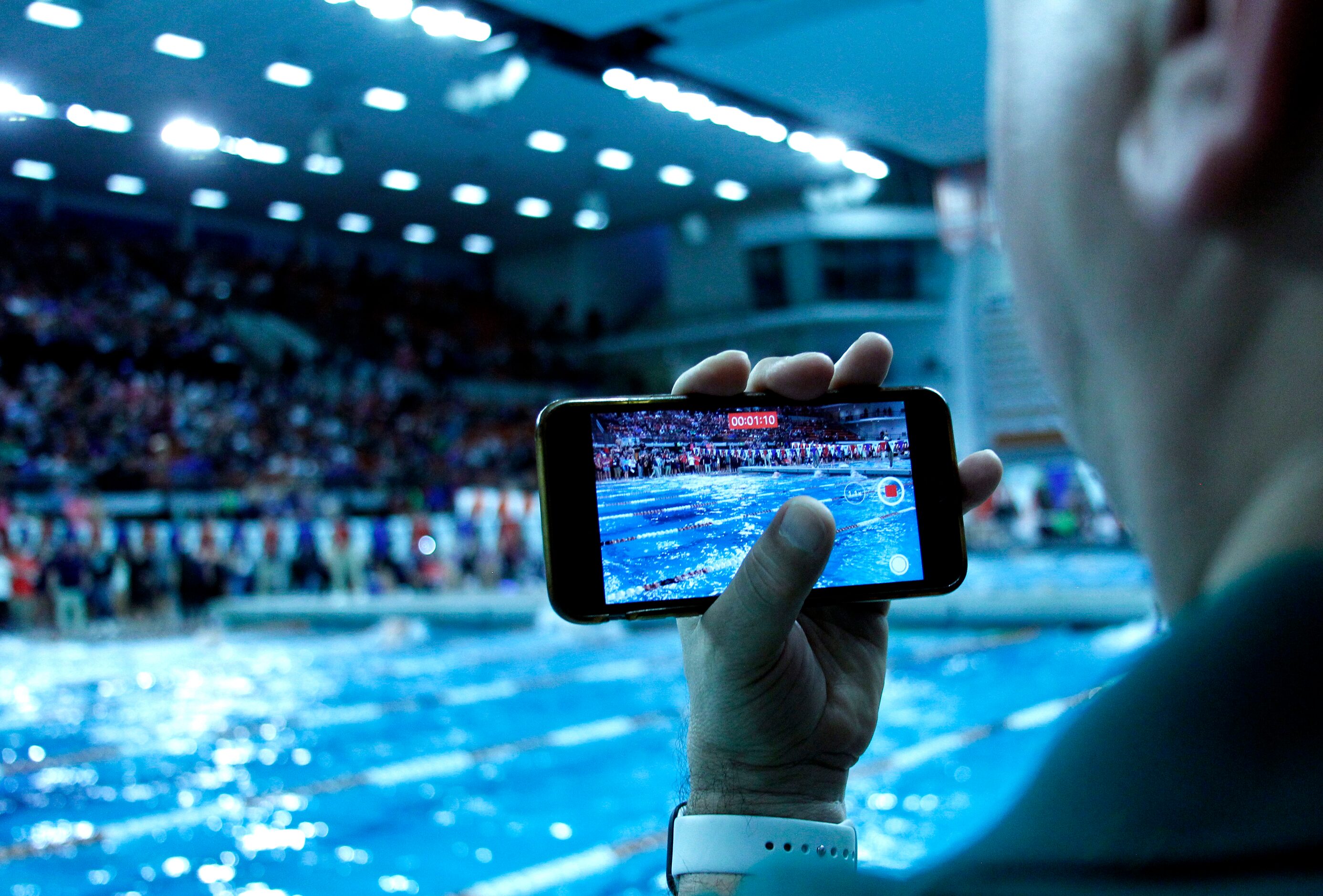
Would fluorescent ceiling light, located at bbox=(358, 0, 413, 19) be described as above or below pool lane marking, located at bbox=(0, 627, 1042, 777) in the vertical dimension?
above

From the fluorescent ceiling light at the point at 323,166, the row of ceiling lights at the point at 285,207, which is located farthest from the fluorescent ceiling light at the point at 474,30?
the row of ceiling lights at the point at 285,207

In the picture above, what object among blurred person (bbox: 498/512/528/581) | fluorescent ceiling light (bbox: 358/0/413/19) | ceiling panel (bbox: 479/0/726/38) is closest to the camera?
fluorescent ceiling light (bbox: 358/0/413/19)

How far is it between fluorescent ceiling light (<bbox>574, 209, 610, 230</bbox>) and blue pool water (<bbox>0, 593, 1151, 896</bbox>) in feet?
60.9

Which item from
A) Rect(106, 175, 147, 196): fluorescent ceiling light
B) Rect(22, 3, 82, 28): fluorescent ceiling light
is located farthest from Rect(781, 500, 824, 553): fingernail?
Rect(106, 175, 147, 196): fluorescent ceiling light

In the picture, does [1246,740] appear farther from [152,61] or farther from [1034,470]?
[1034,470]

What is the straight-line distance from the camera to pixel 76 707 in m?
7.68

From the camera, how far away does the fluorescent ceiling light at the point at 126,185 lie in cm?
2372

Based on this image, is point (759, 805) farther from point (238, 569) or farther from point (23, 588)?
point (238, 569)

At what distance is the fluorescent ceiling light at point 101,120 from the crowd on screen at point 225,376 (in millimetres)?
3618

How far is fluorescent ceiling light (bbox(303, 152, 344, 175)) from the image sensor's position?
21.9 m

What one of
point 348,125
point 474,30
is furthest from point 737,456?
point 348,125

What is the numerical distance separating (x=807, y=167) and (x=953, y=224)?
11.2 ft

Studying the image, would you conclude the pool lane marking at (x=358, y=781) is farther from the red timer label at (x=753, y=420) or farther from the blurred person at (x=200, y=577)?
the blurred person at (x=200, y=577)

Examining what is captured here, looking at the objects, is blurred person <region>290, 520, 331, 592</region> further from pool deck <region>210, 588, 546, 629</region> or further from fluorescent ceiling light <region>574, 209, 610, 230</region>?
fluorescent ceiling light <region>574, 209, 610, 230</region>
